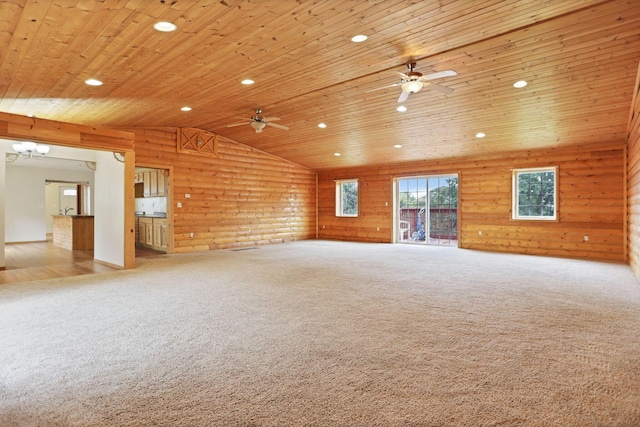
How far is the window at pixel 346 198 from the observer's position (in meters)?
12.2

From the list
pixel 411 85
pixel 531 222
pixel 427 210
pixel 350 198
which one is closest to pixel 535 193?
pixel 531 222

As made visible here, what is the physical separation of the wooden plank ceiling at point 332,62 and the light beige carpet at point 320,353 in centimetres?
275

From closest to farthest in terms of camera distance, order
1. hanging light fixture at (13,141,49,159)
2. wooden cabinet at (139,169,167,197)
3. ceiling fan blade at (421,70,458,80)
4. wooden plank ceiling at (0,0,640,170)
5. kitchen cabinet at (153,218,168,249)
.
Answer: wooden plank ceiling at (0,0,640,170) → ceiling fan blade at (421,70,458,80) → hanging light fixture at (13,141,49,159) → kitchen cabinet at (153,218,168,249) → wooden cabinet at (139,169,167,197)

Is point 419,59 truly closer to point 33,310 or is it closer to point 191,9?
point 191,9

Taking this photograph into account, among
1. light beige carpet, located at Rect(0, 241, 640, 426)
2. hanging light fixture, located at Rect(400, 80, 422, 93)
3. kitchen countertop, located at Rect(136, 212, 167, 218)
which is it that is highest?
hanging light fixture, located at Rect(400, 80, 422, 93)

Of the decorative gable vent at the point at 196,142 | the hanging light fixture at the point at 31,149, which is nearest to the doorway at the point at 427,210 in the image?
the decorative gable vent at the point at 196,142

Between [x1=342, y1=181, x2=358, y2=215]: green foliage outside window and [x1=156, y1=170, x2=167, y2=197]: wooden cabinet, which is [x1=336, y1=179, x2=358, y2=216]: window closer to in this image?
[x1=342, y1=181, x2=358, y2=215]: green foliage outside window

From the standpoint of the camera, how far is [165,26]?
3379 mm

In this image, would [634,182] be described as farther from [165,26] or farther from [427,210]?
[165,26]

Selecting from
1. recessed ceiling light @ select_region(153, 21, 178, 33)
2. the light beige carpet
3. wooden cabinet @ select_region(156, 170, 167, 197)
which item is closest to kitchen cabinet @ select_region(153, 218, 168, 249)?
wooden cabinet @ select_region(156, 170, 167, 197)

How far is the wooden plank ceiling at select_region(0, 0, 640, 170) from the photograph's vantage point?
129 inches

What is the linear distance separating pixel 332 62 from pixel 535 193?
6661 mm

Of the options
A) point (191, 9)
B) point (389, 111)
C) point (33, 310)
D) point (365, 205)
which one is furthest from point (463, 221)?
point (33, 310)

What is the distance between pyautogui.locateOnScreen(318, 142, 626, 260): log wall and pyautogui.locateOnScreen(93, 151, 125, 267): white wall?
727 centimetres
